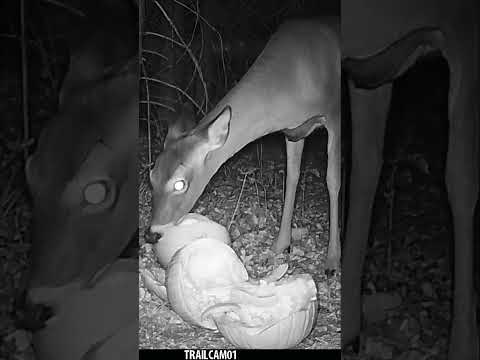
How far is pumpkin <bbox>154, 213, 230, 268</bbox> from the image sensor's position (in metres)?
2.22

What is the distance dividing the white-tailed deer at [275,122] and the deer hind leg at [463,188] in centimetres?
42

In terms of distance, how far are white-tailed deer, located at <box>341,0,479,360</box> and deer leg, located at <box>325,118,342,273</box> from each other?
0.04 metres

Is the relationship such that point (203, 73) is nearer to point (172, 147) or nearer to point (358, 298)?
point (172, 147)

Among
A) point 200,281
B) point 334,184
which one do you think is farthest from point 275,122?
point 200,281

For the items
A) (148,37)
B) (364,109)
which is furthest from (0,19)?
(364,109)

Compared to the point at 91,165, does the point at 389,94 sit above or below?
above

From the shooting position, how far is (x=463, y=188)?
2.19 m

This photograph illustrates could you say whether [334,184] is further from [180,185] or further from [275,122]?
[180,185]

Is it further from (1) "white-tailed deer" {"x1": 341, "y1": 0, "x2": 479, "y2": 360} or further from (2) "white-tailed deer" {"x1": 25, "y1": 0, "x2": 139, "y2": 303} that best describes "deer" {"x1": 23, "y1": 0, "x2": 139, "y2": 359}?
(1) "white-tailed deer" {"x1": 341, "y1": 0, "x2": 479, "y2": 360}

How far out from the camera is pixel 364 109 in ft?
7.22

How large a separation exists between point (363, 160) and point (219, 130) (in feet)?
1.78

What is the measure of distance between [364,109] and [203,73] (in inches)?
24.0

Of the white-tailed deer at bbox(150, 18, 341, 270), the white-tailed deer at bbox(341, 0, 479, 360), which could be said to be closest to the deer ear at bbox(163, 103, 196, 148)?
the white-tailed deer at bbox(150, 18, 341, 270)

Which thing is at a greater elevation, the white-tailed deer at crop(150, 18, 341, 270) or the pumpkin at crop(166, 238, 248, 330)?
the white-tailed deer at crop(150, 18, 341, 270)
